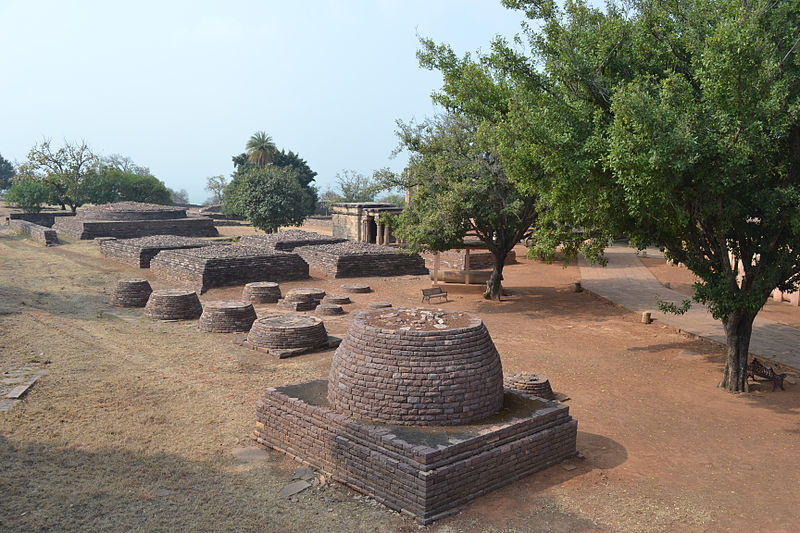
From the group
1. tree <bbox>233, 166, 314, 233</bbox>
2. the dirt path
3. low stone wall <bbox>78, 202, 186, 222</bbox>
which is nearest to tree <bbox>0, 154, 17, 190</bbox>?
low stone wall <bbox>78, 202, 186, 222</bbox>

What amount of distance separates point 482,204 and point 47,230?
24870mm

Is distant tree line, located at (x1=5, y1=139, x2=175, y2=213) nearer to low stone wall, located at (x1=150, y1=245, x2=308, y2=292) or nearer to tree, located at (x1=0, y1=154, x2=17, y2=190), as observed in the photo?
low stone wall, located at (x1=150, y1=245, x2=308, y2=292)

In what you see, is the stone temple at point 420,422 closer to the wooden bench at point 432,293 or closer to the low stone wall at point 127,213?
the wooden bench at point 432,293

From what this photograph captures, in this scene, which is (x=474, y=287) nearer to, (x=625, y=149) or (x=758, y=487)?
(x=625, y=149)

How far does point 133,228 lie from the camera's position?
113ft

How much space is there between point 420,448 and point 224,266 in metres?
15.3

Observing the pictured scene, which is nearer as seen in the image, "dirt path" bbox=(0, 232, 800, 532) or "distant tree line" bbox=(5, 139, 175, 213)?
"dirt path" bbox=(0, 232, 800, 532)

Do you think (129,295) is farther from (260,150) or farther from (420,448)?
(260,150)

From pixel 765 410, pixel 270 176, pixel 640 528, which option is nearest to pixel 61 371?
pixel 640 528

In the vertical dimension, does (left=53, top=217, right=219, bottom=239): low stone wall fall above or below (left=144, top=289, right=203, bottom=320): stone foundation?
above

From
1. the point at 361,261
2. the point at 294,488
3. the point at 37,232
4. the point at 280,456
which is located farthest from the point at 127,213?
the point at 294,488

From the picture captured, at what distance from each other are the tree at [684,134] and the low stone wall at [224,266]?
11392mm

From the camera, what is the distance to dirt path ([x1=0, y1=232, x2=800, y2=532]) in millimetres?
6250

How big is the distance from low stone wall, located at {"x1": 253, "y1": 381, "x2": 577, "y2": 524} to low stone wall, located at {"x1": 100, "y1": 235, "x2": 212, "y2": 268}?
1767cm
